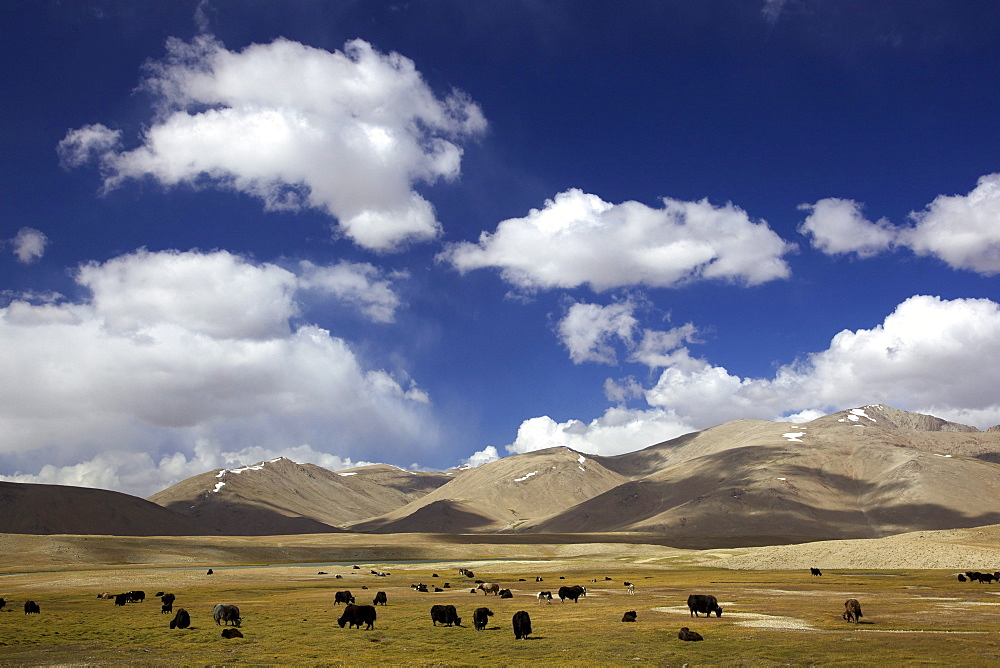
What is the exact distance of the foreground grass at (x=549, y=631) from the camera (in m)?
29.3

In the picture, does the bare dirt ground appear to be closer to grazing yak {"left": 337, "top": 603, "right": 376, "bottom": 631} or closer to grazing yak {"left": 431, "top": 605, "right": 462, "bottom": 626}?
grazing yak {"left": 431, "top": 605, "right": 462, "bottom": 626}

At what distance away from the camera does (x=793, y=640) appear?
3241cm

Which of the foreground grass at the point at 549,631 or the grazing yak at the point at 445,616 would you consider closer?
the foreground grass at the point at 549,631

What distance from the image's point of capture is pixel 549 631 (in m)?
38.0

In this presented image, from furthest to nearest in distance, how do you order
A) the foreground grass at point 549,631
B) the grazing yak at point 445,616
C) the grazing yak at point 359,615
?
the grazing yak at point 445,616 < the grazing yak at point 359,615 < the foreground grass at point 549,631

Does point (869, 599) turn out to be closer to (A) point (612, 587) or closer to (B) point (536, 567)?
(A) point (612, 587)

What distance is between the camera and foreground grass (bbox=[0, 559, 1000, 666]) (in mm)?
29312

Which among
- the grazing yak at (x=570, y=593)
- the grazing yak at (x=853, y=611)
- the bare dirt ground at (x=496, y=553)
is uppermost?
the grazing yak at (x=853, y=611)

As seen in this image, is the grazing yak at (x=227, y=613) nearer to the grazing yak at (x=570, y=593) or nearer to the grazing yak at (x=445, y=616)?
the grazing yak at (x=445, y=616)

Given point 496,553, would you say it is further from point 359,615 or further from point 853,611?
point 853,611

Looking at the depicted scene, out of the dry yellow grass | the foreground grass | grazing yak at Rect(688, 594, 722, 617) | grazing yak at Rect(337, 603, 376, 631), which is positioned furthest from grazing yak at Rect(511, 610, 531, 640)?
grazing yak at Rect(688, 594, 722, 617)

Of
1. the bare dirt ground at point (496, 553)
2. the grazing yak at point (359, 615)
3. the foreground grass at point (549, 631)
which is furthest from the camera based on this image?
the bare dirt ground at point (496, 553)

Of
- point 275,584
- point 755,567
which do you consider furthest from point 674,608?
point 755,567

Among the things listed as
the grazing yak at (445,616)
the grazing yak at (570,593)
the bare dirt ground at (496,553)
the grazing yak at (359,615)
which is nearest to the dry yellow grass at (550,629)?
the grazing yak at (359,615)
